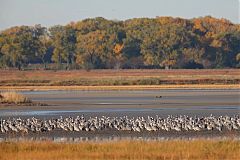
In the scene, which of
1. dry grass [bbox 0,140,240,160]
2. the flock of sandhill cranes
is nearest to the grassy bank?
the flock of sandhill cranes

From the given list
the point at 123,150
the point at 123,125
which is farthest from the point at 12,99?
the point at 123,150

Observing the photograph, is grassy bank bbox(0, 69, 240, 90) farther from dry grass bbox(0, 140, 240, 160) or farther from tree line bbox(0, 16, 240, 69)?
dry grass bbox(0, 140, 240, 160)

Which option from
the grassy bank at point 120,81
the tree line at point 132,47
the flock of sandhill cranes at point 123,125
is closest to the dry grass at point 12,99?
the flock of sandhill cranes at point 123,125

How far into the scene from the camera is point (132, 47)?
10431 cm

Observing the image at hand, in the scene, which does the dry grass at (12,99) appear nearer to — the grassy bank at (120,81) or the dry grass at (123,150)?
the dry grass at (123,150)

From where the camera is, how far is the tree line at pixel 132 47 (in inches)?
3920

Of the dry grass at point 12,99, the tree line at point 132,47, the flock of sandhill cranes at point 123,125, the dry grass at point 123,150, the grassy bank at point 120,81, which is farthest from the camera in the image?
the tree line at point 132,47

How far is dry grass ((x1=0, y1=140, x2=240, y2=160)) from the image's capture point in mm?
17938

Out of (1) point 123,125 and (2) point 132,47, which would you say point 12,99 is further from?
(2) point 132,47

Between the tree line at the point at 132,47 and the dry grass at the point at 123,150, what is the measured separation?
256 ft

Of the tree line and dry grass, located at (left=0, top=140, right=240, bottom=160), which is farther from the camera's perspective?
the tree line

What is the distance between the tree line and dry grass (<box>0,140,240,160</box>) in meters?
78.1

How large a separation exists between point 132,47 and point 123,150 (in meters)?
86.0

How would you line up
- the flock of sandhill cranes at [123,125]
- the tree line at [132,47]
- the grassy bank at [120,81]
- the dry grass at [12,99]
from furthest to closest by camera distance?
the tree line at [132,47], the grassy bank at [120,81], the dry grass at [12,99], the flock of sandhill cranes at [123,125]
